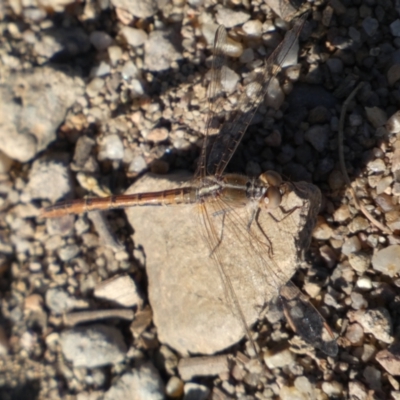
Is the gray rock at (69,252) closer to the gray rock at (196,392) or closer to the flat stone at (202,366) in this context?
the flat stone at (202,366)

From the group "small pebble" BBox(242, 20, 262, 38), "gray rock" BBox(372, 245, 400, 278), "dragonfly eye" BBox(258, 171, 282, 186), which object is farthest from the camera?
"small pebble" BBox(242, 20, 262, 38)

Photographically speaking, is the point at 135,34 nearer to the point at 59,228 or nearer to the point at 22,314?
the point at 59,228

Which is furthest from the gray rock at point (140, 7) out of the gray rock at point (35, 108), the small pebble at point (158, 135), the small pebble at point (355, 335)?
the small pebble at point (355, 335)

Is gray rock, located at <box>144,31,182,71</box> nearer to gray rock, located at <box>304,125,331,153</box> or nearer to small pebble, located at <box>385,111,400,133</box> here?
gray rock, located at <box>304,125,331,153</box>

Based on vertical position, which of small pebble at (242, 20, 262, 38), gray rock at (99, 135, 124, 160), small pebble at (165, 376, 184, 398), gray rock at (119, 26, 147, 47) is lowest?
small pebble at (165, 376, 184, 398)

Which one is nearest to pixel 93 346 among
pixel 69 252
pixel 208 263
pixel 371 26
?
pixel 69 252

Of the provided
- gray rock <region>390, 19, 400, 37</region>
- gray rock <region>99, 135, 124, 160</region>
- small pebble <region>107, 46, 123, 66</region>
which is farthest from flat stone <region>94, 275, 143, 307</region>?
gray rock <region>390, 19, 400, 37</region>

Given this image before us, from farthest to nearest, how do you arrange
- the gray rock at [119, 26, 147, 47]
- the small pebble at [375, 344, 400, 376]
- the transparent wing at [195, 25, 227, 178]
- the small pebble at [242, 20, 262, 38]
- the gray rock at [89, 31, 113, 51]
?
the gray rock at [89, 31, 113, 51]
the gray rock at [119, 26, 147, 47]
the small pebble at [242, 20, 262, 38]
the transparent wing at [195, 25, 227, 178]
the small pebble at [375, 344, 400, 376]

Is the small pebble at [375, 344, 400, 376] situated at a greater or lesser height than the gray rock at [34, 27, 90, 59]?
lesser
